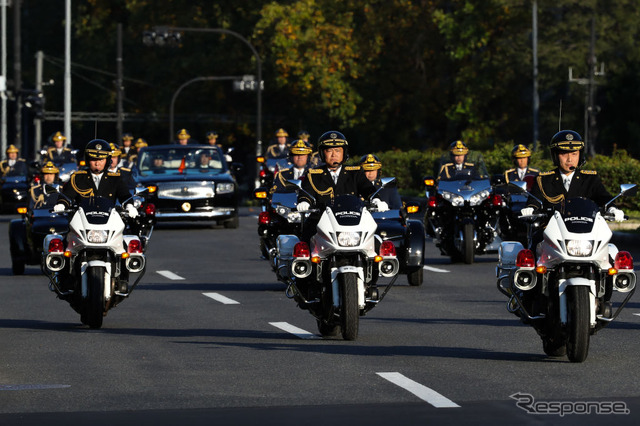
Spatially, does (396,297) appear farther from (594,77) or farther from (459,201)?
(594,77)

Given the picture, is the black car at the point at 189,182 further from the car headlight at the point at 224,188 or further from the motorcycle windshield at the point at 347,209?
the motorcycle windshield at the point at 347,209

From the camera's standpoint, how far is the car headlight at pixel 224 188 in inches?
1308

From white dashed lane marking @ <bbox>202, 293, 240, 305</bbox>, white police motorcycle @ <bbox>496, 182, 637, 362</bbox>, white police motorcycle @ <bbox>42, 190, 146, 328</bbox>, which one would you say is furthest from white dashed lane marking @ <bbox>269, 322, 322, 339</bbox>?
white dashed lane marking @ <bbox>202, 293, 240, 305</bbox>

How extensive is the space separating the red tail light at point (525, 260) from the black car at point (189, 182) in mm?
20734

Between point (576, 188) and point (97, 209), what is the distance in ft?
14.3

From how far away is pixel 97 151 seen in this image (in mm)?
15414

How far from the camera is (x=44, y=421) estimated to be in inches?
352

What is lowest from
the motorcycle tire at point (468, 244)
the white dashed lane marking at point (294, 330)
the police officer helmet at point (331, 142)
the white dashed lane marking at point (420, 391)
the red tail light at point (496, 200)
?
the white dashed lane marking at point (294, 330)

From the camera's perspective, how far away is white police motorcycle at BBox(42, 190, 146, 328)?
14203 millimetres

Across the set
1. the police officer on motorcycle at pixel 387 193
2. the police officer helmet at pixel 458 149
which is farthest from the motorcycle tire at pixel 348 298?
the police officer helmet at pixel 458 149

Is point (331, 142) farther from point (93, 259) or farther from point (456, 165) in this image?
point (456, 165)

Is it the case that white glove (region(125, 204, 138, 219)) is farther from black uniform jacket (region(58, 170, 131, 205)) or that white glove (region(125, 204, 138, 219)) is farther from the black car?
the black car

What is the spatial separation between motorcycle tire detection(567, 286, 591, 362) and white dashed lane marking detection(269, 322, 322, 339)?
2761 mm

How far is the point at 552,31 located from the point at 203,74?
15683mm
